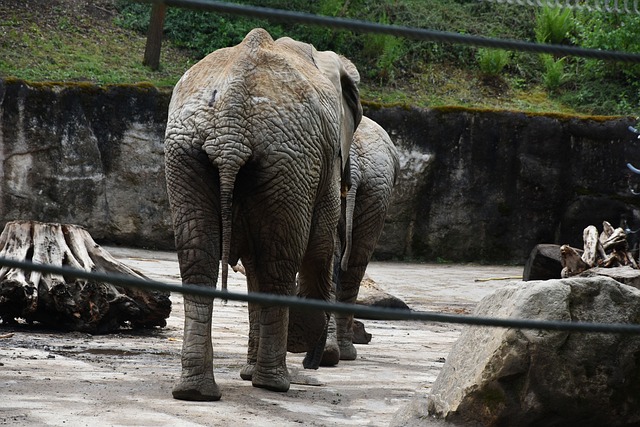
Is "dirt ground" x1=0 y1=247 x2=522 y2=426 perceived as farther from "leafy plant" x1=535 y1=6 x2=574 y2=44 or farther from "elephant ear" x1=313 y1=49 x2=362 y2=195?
"leafy plant" x1=535 y1=6 x2=574 y2=44

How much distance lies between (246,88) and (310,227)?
Result: 1.05 m

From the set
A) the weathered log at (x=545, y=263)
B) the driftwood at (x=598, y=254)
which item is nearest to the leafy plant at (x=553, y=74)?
the weathered log at (x=545, y=263)

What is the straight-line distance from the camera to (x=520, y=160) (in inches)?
680

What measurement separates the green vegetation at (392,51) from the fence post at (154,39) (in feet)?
0.67

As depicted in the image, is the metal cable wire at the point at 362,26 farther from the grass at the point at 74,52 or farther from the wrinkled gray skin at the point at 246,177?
the grass at the point at 74,52

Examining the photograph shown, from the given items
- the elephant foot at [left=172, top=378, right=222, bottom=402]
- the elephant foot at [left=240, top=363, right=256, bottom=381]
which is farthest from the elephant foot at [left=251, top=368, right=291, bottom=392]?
the elephant foot at [left=172, top=378, right=222, bottom=402]

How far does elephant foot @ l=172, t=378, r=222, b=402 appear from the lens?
538 cm

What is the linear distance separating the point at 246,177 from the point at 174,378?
4.84 feet

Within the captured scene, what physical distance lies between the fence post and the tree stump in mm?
9942

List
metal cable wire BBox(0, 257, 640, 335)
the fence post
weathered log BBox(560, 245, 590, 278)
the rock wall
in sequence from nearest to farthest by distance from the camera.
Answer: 1. metal cable wire BBox(0, 257, 640, 335)
2. weathered log BBox(560, 245, 590, 278)
3. the rock wall
4. the fence post

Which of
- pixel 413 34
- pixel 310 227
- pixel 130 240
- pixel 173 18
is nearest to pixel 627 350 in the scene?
pixel 310 227

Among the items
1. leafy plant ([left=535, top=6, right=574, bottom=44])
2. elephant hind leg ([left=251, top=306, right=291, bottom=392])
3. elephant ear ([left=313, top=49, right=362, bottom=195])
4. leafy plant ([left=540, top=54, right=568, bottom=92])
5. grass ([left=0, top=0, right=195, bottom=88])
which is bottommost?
elephant hind leg ([left=251, top=306, right=291, bottom=392])

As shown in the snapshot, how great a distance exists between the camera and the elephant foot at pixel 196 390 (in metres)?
5.38

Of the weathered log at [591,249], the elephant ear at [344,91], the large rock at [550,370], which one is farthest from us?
the weathered log at [591,249]
